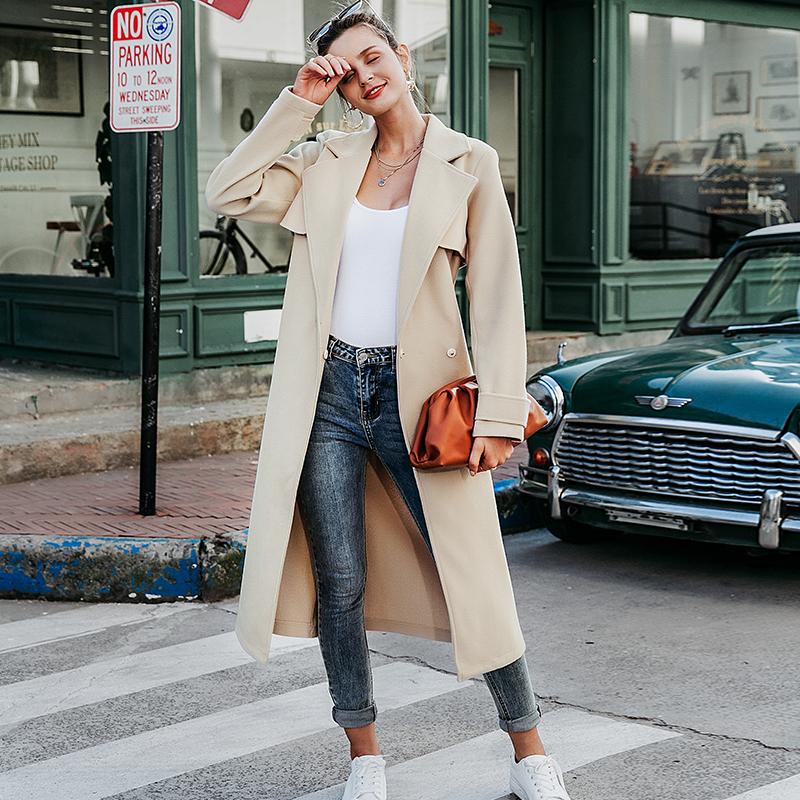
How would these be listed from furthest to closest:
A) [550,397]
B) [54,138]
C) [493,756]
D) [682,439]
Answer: [54,138], [550,397], [682,439], [493,756]

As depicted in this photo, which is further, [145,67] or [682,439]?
[145,67]

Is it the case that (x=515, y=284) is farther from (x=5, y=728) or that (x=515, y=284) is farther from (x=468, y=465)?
(x=5, y=728)

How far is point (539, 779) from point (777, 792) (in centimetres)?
64

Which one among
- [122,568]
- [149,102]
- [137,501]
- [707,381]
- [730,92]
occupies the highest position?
[730,92]

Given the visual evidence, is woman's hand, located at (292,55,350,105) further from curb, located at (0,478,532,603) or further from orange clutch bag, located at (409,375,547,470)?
curb, located at (0,478,532,603)

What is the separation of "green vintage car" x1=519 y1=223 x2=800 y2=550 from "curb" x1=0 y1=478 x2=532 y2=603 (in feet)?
4.88

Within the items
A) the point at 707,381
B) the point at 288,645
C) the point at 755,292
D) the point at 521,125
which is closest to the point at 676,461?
the point at 707,381

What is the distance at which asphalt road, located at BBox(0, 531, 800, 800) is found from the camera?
394 centimetres

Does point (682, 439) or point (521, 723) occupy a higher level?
point (682, 439)

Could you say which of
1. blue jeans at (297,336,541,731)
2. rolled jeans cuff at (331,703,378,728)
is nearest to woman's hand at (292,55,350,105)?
blue jeans at (297,336,541,731)

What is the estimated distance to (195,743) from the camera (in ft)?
14.0

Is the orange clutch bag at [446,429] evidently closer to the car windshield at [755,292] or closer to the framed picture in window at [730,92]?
the car windshield at [755,292]

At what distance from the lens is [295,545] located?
143 inches

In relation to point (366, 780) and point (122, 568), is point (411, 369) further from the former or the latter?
point (122, 568)
